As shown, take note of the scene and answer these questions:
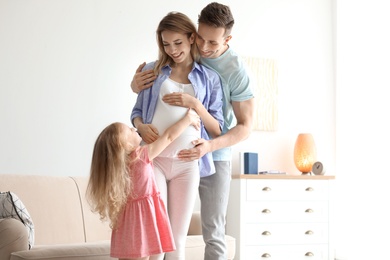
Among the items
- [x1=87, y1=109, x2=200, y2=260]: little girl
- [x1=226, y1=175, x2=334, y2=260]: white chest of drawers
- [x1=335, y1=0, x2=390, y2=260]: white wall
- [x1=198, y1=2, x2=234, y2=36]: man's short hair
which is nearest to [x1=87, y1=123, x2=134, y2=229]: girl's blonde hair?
[x1=87, y1=109, x2=200, y2=260]: little girl

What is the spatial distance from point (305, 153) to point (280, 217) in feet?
2.13

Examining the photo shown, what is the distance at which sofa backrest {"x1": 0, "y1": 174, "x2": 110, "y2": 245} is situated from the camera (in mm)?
4020

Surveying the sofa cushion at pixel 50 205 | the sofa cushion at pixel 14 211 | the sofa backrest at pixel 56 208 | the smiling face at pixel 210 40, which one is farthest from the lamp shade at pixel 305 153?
the smiling face at pixel 210 40

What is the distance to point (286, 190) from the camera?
5184 millimetres

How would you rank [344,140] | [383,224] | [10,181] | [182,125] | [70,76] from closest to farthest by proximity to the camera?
[182,125] → [10,181] → [70,76] → [383,224] → [344,140]

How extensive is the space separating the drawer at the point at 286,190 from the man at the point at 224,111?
2368 mm

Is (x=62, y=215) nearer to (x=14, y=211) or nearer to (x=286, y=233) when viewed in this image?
(x=14, y=211)

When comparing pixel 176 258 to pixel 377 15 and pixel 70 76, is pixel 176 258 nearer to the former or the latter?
pixel 70 76

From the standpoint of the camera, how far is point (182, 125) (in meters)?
2.50

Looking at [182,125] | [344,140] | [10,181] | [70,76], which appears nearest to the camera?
[182,125]

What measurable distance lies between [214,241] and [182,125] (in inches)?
19.8

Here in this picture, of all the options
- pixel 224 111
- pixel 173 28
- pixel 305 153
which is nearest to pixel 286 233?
pixel 305 153

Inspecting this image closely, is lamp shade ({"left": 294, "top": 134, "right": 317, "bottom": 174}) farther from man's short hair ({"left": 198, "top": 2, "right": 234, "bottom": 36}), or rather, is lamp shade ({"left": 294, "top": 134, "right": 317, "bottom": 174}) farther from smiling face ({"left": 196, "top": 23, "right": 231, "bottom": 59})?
man's short hair ({"left": 198, "top": 2, "right": 234, "bottom": 36})

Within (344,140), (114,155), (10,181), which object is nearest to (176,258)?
(114,155)
